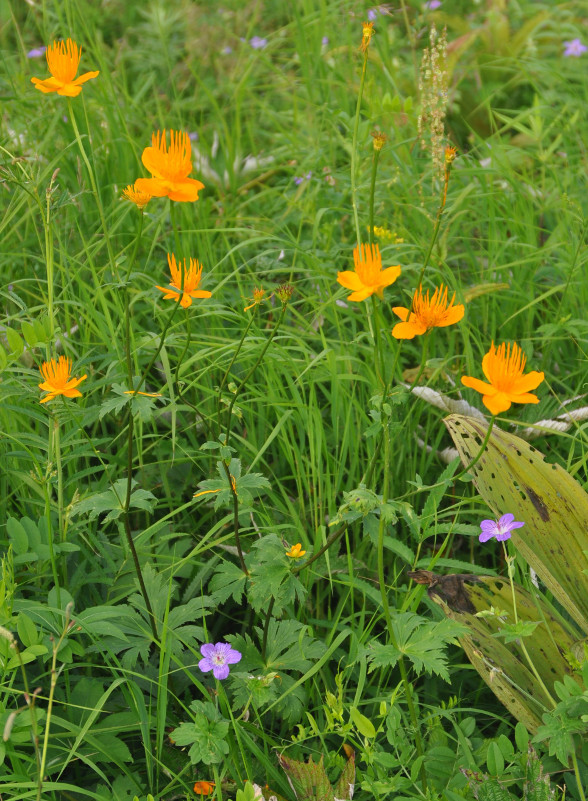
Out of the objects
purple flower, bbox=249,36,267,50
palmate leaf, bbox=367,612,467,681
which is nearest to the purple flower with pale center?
palmate leaf, bbox=367,612,467,681

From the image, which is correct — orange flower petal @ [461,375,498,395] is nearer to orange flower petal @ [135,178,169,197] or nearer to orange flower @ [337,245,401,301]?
orange flower @ [337,245,401,301]

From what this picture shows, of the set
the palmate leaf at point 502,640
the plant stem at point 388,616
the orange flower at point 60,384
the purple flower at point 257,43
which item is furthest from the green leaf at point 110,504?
the purple flower at point 257,43

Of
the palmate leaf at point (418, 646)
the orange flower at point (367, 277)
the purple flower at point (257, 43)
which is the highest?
the orange flower at point (367, 277)

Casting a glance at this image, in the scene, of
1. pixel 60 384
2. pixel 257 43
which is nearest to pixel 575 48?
pixel 257 43

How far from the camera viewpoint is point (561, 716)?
1.12m

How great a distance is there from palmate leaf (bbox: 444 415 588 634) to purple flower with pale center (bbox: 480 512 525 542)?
0.35ft

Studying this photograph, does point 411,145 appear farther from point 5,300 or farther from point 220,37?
point 220,37

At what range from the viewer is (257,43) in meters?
3.58

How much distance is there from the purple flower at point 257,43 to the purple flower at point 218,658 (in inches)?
110

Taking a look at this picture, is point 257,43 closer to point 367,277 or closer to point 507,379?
point 367,277

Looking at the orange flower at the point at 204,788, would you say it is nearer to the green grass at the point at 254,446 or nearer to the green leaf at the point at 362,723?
Answer: the green grass at the point at 254,446

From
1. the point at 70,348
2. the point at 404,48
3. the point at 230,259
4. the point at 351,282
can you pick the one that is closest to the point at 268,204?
the point at 230,259

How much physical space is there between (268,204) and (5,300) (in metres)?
0.92

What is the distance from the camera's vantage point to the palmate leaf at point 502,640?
50.8 inches
